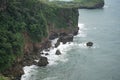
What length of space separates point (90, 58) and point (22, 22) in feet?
63.7

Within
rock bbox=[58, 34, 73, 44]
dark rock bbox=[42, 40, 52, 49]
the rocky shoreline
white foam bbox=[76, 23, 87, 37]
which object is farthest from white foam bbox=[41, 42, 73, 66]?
white foam bbox=[76, 23, 87, 37]

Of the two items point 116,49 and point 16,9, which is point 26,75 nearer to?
point 16,9

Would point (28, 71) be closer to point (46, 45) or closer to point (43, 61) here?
point (43, 61)

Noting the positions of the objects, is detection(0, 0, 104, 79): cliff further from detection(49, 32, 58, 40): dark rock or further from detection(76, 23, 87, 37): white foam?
detection(76, 23, 87, 37): white foam

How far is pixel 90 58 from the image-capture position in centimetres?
8419

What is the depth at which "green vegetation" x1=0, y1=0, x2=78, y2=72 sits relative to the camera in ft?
230

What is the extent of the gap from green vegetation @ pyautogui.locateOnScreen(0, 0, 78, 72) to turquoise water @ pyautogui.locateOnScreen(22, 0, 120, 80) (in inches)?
235

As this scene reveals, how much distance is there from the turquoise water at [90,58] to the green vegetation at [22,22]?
598 centimetres

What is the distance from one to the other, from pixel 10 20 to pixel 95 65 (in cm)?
2281

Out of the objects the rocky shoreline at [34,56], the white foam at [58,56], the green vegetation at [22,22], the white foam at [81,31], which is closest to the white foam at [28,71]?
the rocky shoreline at [34,56]

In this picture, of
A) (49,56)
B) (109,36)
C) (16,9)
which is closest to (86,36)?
(109,36)

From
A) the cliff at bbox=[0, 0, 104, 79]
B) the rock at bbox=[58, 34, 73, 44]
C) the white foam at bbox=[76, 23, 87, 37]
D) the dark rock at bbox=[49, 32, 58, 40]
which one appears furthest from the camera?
the white foam at bbox=[76, 23, 87, 37]

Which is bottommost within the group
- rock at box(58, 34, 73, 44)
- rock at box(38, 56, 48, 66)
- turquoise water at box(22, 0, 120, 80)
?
turquoise water at box(22, 0, 120, 80)

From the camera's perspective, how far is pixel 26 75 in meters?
71.7
